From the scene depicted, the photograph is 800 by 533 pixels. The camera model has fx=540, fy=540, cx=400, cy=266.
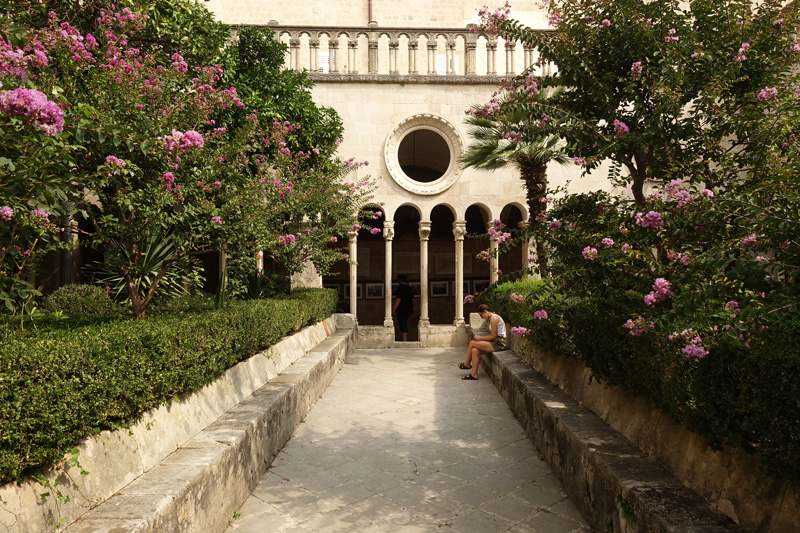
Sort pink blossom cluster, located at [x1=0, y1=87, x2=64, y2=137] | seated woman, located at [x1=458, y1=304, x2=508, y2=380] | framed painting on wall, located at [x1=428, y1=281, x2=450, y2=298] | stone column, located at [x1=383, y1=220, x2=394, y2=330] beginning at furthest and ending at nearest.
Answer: framed painting on wall, located at [x1=428, y1=281, x2=450, y2=298] < stone column, located at [x1=383, y1=220, x2=394, y2=330] < seated woman, located at [x1=458, y1=304, x2=508, y2=380] < pink blossom cluster, located at [x1=0, y1=87, x2=64, y2=137]

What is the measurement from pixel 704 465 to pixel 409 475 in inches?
89.4

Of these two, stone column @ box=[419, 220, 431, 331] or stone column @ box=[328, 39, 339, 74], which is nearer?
stone column @ box=[419, 220, 431, 331]

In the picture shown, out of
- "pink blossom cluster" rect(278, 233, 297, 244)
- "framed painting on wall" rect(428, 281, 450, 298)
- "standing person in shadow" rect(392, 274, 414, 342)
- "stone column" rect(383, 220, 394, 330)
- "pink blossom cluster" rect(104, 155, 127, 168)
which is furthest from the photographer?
"framed painting on wall" rect(428, 281, 450, 298)

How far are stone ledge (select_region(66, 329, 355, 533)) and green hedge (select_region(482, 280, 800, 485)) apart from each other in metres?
2.26

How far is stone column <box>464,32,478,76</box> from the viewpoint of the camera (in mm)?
13523

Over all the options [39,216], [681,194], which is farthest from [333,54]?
[681,194]

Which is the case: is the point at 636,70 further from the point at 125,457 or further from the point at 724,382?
the point at 125,457

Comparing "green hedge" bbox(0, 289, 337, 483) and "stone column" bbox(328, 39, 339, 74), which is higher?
"stone column" bbox(328, 39, 339, 74)

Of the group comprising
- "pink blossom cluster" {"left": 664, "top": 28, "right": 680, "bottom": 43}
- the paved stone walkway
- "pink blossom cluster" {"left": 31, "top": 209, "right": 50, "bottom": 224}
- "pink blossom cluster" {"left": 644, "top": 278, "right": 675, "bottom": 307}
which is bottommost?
the paved stone walkway

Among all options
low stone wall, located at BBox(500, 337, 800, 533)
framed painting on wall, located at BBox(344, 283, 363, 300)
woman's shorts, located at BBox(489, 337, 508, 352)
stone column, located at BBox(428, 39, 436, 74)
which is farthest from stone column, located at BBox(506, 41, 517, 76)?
low stone wall, located at BBox(500, 337, 800, 533)

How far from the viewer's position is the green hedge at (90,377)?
2035mm

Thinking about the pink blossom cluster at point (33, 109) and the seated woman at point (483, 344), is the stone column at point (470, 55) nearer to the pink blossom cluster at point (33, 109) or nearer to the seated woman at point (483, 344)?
the seated woman at point (483, 344)

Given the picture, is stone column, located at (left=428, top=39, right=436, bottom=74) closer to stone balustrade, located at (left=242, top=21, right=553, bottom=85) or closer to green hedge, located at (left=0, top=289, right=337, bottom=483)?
stone balustrade, located at (left=242, top=21, right=553, bottom=85)

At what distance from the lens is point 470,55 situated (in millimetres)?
13641
